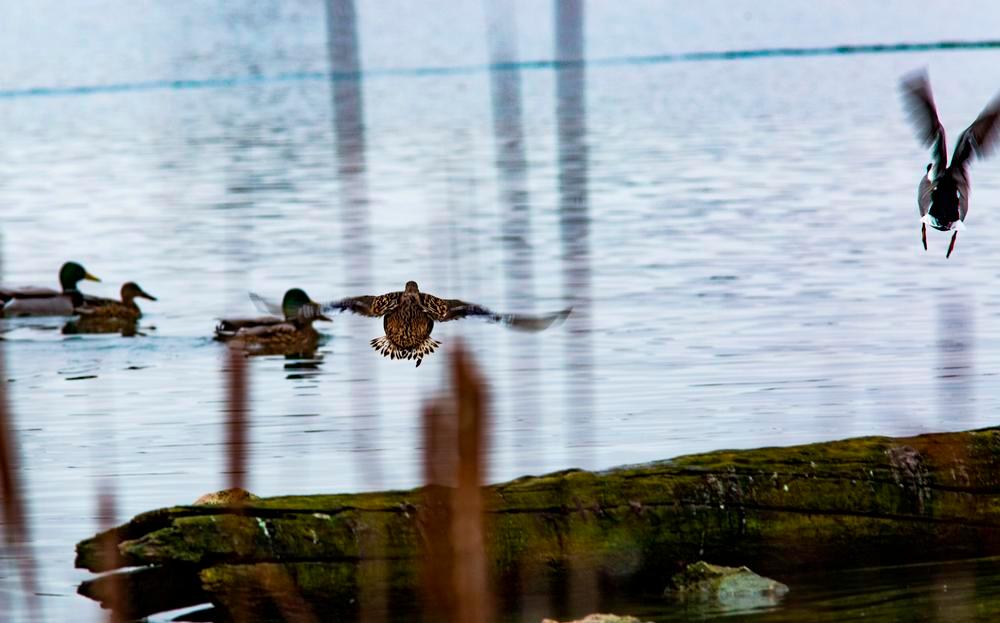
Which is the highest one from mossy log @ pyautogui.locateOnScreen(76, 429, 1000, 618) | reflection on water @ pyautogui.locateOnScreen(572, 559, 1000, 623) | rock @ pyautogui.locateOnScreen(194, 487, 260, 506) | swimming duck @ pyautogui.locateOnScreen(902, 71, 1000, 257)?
swimming duck @ pyautogui.locateOnScreen(902, 71, 1000, 257)

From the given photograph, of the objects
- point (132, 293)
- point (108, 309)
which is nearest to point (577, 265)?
point (132, 293)

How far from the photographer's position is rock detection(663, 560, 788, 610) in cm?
648

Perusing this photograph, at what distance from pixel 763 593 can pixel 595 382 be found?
5.14 meters

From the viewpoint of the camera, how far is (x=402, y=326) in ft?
25.8

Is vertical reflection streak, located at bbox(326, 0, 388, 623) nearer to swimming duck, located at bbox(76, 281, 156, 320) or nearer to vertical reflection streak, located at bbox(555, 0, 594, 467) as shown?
vertical reflection streak, located at bbox(555, 0, 594, 467)

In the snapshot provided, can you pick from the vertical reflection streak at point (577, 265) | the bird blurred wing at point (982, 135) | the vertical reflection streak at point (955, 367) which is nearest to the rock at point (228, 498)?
the vertical reflection streak at point (577, 265)

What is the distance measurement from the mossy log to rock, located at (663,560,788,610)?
0.06 m

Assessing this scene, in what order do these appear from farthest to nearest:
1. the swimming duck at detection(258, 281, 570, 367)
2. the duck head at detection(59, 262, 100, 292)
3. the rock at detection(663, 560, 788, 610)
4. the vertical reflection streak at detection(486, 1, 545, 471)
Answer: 1. the duck head at detection(59, 262, 100, 292)
2. the swimming duck at detection(258, 281, 570, 367)
3. the rock at detection(663, 560, 788, 610)
4. the vertical reflection streak at detection(486, 1, 545, 471)

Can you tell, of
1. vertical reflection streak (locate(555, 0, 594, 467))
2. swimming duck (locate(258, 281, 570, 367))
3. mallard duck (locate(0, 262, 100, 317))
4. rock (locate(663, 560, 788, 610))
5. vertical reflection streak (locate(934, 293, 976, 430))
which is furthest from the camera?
mallard duck (locate(0, 262, 100, 317))

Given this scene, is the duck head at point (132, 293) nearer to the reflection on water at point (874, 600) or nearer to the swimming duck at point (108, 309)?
the swimming duck at point (108, 309)

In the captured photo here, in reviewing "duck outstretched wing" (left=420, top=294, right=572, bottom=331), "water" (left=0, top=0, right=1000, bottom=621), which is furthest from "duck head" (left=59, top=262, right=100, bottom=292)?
"duck outstretched wing" (left=420, top=294, right=572, bottom=331)

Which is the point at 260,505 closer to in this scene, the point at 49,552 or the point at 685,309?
the point at 49,552

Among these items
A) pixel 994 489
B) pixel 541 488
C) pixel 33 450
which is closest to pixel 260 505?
pixel 541 488

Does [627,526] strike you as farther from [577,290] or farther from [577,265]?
[577,265]
